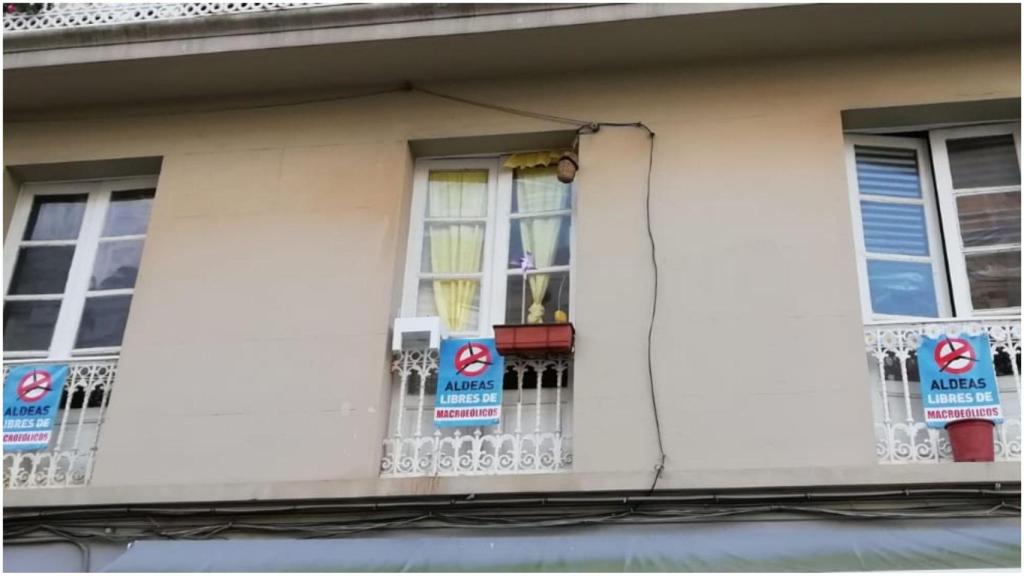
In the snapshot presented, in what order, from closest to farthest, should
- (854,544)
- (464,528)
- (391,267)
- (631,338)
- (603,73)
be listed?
(854,544) < (464,528) < (631,338) < (391,267) < (603,73)

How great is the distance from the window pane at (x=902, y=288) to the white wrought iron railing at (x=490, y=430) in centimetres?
189

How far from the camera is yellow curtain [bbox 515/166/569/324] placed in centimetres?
666

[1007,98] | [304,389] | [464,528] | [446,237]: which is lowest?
[464,528]

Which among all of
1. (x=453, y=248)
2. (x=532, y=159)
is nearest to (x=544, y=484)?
(x=453, y=248)

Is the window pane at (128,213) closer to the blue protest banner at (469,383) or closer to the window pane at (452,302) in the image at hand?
the window pane at (452,302)

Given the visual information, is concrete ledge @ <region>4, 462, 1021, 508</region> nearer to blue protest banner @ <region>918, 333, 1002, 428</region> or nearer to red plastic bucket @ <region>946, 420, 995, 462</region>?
red plastic bucket @ <region>946, 420, 995, 462</region>

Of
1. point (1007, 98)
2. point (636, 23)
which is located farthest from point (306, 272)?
point (1007, 98)

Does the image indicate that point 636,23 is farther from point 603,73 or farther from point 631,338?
point 631,338

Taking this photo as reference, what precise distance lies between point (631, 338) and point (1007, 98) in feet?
9.10

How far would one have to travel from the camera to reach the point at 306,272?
666 cm

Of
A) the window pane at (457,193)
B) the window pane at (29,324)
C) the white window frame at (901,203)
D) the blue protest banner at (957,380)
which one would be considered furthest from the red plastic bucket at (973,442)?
the window pane at (29,324)

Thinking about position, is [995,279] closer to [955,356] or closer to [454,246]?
[955,356]

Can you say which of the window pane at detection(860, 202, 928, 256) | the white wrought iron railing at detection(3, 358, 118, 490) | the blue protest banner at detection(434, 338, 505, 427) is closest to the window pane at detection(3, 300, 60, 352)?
the white wrought iron railing at detection(3, 358, 118, 490)

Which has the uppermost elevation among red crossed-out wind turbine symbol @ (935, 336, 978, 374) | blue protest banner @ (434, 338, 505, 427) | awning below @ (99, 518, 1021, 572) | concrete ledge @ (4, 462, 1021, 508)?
red crossed-out wind turbine symbol @ (935, 336, 978, 374)
